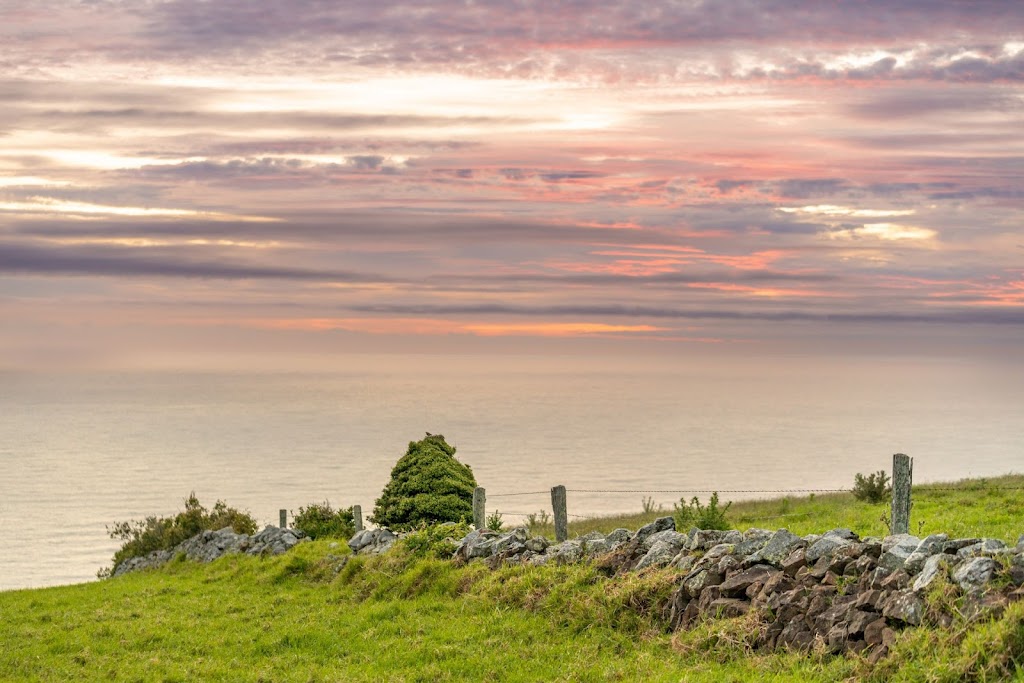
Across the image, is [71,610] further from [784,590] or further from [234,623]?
[784,590]

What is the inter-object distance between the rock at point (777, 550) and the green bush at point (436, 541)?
8999mm

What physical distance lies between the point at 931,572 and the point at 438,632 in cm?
927

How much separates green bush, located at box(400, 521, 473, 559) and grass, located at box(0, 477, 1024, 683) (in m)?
0.41

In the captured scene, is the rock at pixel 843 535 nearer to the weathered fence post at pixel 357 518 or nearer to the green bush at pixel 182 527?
the weathered fence post at pixel 357 518

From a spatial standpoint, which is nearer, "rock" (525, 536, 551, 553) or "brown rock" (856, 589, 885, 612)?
"brown rock" (856, 589, 885, 612)

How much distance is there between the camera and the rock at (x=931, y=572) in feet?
44.7

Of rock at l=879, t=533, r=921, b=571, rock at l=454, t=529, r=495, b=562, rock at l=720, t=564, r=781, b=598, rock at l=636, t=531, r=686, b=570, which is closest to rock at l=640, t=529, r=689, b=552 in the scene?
rock at l=636, t=531, r=686, b=570

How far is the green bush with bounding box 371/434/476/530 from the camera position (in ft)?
100.0

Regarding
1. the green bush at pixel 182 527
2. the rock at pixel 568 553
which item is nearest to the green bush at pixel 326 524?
the green bush at pixel 182 527

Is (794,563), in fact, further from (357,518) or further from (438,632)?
(357,518)

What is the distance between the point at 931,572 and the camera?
13781mm

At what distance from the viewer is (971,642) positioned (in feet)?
39.9

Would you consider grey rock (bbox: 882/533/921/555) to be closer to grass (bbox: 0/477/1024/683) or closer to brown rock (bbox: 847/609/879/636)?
brown rock (bbox: 847/609/879/636)

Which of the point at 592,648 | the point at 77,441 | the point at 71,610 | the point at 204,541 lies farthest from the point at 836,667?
the point at 77,441
